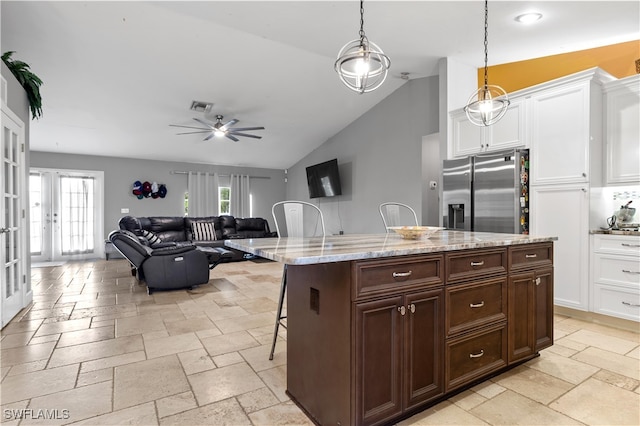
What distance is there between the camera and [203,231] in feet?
25.0

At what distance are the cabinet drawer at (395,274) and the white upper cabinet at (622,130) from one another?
277 cm

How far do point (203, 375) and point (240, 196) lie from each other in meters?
7.48

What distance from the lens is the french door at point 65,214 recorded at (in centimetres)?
733

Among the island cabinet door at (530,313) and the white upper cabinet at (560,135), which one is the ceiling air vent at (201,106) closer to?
the white upper cabinet at (560,135)

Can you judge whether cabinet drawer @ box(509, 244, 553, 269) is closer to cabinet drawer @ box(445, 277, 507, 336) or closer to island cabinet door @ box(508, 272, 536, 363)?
island cabinet door @ box(508, 272, 536, 363)

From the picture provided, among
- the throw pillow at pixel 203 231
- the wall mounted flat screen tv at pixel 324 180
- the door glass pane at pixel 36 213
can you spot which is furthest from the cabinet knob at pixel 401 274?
the door glass pane at pixel 36 213

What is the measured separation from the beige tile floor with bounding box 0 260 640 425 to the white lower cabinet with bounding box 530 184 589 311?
0.93 feet

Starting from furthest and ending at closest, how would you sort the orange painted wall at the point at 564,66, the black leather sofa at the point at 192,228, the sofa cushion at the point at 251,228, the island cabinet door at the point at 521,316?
the sofa cushion at the point at 251,228 → the black leather sofa at the point at 192,228 → the orange painted wall at the point at 564,66 → the island cabinet door at the point at 521,316

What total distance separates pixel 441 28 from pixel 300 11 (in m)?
1.53

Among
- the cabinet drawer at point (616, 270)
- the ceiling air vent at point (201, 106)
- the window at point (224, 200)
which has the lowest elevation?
the cabinet drawer at point (616, 270)

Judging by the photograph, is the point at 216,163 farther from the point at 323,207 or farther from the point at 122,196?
the point at 323,207

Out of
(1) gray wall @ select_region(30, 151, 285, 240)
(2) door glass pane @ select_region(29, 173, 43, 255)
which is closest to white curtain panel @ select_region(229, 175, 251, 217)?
(1) gray wall @ select_region(30, 151, 285, 240)

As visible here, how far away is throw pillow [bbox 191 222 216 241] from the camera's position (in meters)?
7.53

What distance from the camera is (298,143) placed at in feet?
26.5
